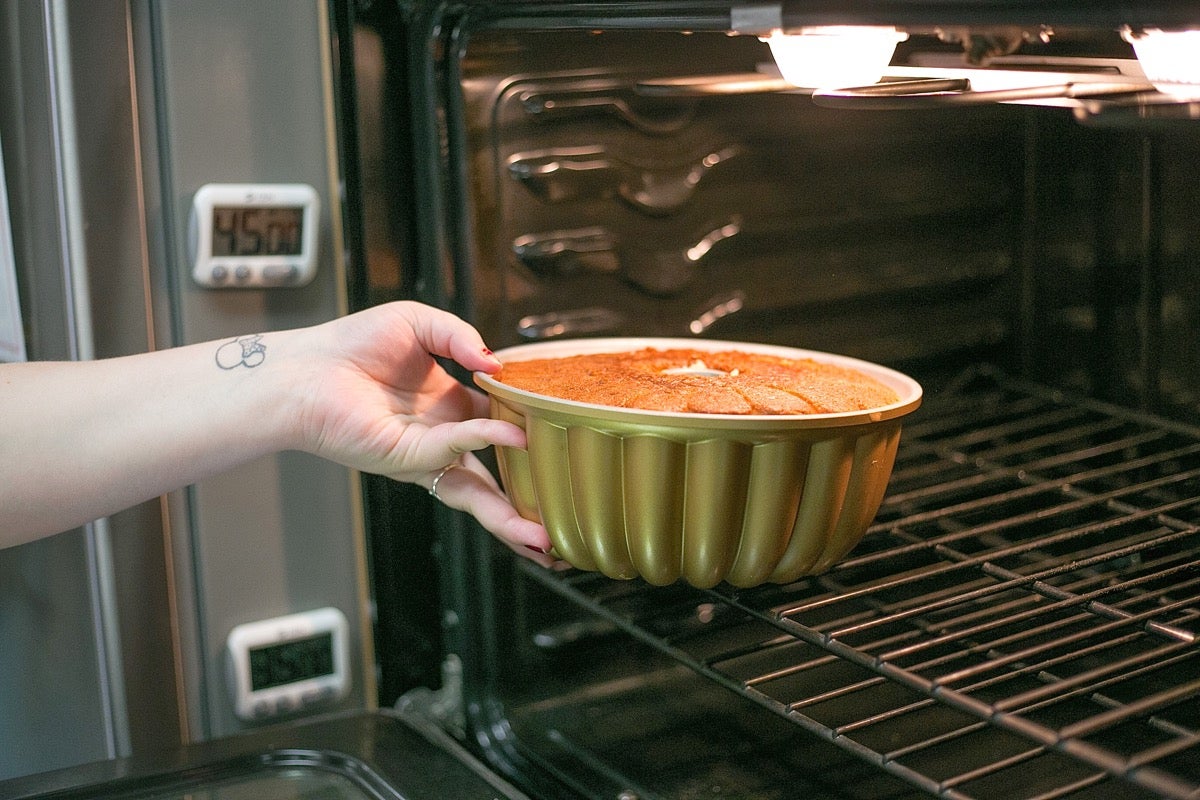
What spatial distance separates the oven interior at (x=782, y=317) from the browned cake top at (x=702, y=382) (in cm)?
14

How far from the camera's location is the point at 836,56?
0.67 metres

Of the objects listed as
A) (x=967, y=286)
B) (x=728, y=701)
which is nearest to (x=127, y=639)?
(x=728, y=701)

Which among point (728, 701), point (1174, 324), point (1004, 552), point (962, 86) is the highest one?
point (962, 86)

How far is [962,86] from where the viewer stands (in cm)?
69

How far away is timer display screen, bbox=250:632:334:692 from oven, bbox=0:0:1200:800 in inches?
1.4

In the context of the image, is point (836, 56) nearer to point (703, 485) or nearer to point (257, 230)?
point (703, 485)

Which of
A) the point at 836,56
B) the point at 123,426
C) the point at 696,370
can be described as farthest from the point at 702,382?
the point at 123,426

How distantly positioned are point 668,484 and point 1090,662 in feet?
1.42

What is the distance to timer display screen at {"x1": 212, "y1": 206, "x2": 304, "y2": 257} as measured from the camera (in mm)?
956

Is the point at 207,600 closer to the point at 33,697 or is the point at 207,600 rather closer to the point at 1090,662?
the point at 33,697

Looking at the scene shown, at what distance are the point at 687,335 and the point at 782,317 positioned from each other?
0.11 meters

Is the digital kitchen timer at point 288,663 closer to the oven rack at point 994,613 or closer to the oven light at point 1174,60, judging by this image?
the oven rack at point 994,613

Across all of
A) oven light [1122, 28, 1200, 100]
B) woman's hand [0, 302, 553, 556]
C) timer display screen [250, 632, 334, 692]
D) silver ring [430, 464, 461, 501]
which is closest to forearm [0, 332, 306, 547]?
woman's hand [0, 302, 553, 556]

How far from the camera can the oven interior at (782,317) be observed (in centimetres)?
91
